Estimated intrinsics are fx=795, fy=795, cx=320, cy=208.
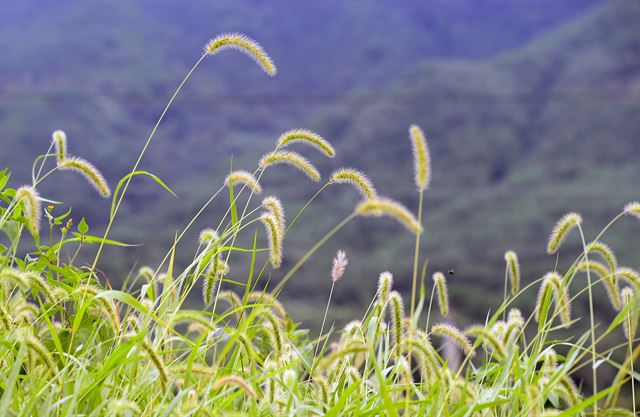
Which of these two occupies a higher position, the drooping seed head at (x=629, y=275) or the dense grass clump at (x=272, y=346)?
the drooping seed head at (x=629, y=275)

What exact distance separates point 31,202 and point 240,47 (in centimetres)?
80

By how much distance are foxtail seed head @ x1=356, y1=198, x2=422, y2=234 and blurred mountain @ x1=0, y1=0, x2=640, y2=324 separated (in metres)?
30.7

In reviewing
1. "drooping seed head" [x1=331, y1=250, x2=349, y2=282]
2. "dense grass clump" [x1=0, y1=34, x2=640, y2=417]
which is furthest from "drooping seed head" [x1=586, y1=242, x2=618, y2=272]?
"drooping seed head" [x1=331, y1=250, x2=349, y2=282]

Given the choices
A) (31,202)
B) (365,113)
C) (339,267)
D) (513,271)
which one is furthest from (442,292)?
(365,113)

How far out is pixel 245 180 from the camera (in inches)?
84.1

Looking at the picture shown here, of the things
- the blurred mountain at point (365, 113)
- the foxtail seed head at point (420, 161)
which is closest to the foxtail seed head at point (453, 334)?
the foxtail seed head at point (420, 161)

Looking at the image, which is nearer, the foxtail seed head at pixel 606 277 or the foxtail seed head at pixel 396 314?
the foxtail seed head at pixel 396 314

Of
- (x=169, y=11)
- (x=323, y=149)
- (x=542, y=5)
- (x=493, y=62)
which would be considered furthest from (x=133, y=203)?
(x=323, y=149)

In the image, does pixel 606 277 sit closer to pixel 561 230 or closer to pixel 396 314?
pixel 561 230

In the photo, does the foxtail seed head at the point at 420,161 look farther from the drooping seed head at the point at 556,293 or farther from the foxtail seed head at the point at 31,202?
the foxtail seed head at the point at 31,202

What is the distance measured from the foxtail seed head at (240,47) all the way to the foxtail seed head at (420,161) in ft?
1.92

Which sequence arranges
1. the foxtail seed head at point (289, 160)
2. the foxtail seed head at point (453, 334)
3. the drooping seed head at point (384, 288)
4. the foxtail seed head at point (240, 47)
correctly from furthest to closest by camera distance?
1. the foxtail seed head at point (240, 47)
2. the foxtail seed head at point (289, 160)
3. the drooping seed head at point (384, 288)
4. the foxtail seed head at point (453, 334)

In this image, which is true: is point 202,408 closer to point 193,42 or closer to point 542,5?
point 193,42

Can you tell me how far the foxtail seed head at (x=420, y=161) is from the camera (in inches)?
72.8
